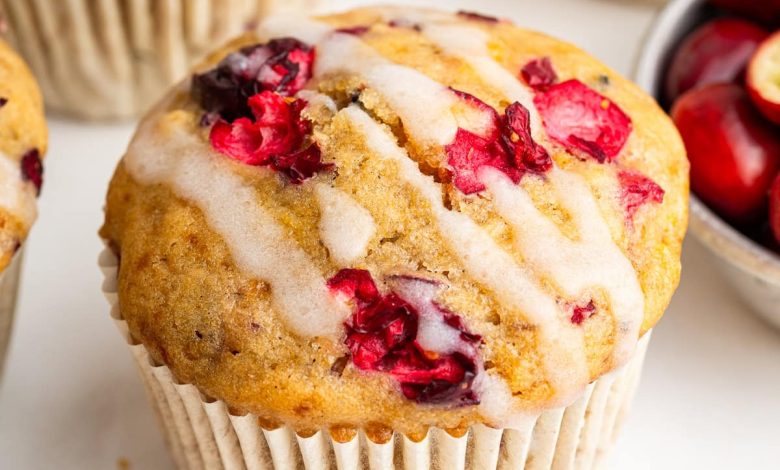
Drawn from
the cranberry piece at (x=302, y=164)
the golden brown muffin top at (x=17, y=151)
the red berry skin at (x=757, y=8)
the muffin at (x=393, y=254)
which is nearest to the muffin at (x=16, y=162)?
→ the golden brown muffin top at (x=17, y=151)

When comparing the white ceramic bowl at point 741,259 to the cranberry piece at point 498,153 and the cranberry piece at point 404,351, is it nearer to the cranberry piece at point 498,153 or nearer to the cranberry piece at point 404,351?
the cranberry piece at point 498,153

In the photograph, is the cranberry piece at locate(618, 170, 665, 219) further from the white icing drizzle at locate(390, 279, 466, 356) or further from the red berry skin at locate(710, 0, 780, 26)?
the red berry skin at locate(710, 0, 780, 26)

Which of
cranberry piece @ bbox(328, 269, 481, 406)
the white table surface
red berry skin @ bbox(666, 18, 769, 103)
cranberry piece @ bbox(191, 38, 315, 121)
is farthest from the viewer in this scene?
red berry skin @ bbox(666, 18, 769, 103)

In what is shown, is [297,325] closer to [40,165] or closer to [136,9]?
[40,165]

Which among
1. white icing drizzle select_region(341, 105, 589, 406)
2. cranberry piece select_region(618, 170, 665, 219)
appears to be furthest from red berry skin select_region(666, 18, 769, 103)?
white icing drizzle select_region(341, 105, 589, 406)

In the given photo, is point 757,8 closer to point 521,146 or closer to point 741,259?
point 741,259

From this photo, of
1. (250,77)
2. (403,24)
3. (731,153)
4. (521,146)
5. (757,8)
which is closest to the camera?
(521,146)

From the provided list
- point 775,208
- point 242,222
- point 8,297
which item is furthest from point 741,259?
point 8,297
